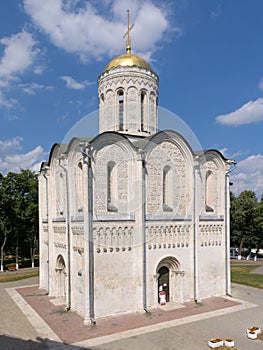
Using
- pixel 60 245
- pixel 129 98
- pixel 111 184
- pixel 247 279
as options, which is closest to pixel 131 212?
pixel 111 184

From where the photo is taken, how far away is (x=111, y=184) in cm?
1366

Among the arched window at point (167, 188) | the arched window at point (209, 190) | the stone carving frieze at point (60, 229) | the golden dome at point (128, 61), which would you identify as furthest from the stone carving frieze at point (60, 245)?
the golden dome at point (128, 61)

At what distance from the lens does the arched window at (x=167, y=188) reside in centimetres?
1506

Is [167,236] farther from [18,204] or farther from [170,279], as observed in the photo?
[18,204]

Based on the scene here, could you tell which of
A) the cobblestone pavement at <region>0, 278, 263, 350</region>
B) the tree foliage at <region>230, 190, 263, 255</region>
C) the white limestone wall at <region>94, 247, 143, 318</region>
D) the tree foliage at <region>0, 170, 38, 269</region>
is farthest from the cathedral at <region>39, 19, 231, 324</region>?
the tree foliage at <region>230, 190, 263, 255</region>

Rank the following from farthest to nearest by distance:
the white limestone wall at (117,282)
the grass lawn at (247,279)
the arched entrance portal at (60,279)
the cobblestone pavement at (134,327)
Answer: the grass lawn at (247,279) → the arched entrance portal at (60,279) → the white limestone wall at (117,282) → the cobblestone pavement at (134,327)

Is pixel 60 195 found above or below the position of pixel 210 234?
above

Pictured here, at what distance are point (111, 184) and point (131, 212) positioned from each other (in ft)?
5.30

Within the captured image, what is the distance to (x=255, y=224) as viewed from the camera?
112ft

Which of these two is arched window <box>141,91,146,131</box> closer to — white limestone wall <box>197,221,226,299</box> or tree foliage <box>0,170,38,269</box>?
white limestone wall <box>197,221,226,299</box>

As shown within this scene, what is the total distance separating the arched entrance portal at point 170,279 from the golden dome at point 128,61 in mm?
11210

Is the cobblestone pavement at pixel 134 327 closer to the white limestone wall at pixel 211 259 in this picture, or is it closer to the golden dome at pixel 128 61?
the white limestone wall at pixel 211 259

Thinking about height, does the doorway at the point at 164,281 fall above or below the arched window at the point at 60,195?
below

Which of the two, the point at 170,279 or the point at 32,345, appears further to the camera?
the point at 170,279
